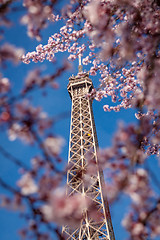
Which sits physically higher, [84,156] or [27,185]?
[84,156]

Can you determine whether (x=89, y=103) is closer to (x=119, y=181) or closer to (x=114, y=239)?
(x=114, y=239)

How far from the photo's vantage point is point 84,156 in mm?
13695

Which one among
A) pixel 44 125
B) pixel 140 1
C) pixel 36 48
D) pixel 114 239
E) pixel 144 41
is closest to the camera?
pixel 44 125

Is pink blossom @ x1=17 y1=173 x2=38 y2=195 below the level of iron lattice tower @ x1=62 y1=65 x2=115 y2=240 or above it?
below

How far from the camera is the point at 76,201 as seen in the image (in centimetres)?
A: 129

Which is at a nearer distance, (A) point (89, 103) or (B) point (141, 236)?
(B) point (141, 236)

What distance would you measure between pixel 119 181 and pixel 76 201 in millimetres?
296

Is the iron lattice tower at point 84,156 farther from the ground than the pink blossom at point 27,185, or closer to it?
farther from the ground

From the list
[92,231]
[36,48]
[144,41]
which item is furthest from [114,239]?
[144,41]

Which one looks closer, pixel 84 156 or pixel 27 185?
pixel 27 185

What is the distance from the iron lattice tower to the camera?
406 inches

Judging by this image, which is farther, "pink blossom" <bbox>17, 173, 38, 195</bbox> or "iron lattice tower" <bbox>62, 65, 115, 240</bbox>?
"iron lattice tower" <bbox>62, 65, 115, 240</bbox>

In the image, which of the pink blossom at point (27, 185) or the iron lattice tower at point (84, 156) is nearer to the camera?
the pink blossom at point (27, 185)

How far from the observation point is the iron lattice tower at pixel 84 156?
10.3 m
